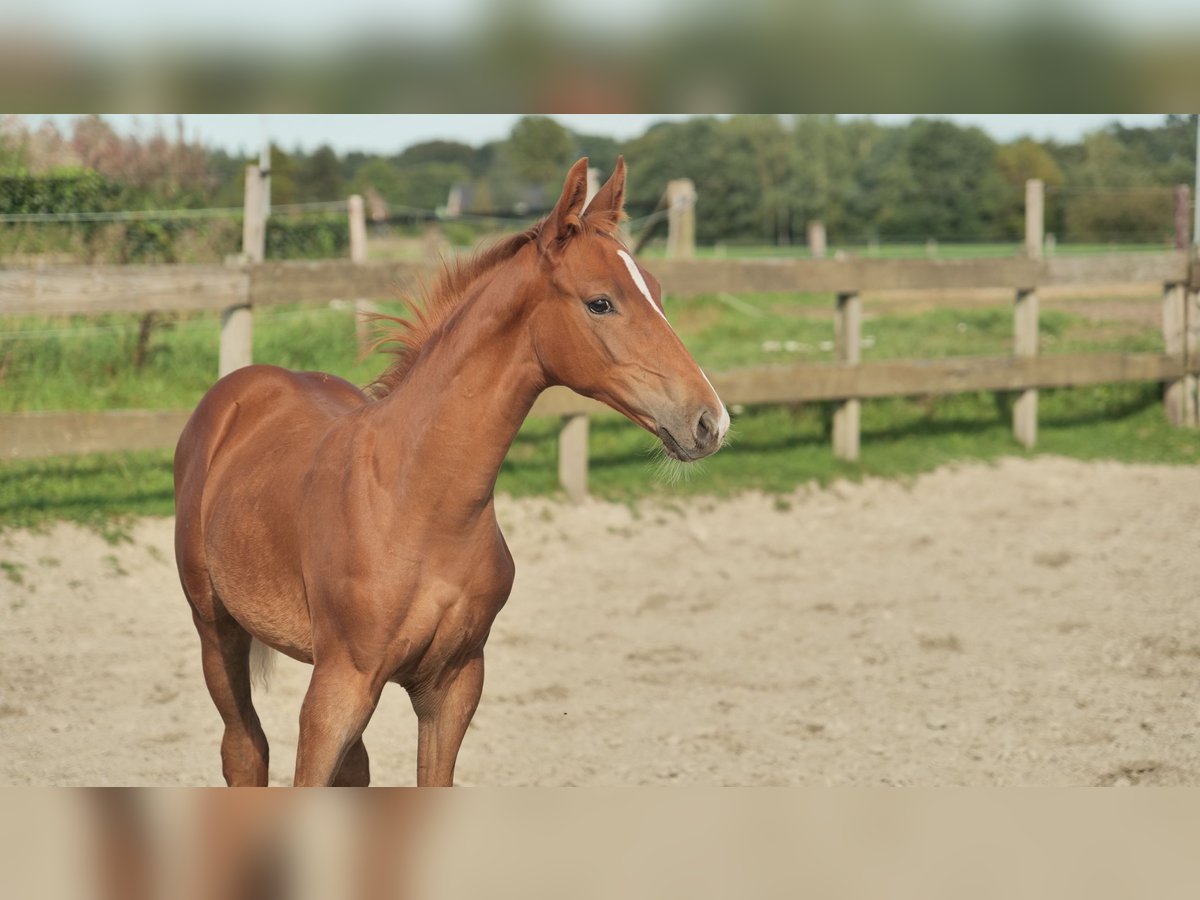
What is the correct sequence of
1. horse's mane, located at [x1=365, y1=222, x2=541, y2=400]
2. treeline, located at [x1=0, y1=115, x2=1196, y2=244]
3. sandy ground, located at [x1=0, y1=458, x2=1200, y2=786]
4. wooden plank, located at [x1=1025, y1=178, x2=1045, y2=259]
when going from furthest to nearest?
treeline, located at [x1=0, y1=115, x2=1196, y2=244] < wooden plank, located at [x1=1025, y1=178, x2=1045, y2=259] < sandy ground, located at [x1=0, y1=458, x2=1200, y2=786] < horse's mane, located at [x1=365, y1=222, x2=541, y2=400]

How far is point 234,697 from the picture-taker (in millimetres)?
3191

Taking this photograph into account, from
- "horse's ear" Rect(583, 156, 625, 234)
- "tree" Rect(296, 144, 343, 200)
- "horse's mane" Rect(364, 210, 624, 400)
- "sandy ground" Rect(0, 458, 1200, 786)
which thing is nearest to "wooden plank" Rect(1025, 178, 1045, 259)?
"sandy ground" Rect(0, 458, 1200, 786)

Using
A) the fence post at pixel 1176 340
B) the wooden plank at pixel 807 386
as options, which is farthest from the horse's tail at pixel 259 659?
the fence post at pixel 1176 340

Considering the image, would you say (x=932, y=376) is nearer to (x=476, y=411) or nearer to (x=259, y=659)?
(x=259, y=659)

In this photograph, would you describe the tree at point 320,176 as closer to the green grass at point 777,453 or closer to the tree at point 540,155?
the tree at point 540,155

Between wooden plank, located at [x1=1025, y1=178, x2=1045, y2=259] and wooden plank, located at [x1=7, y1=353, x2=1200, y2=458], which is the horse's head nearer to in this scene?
wooden plank, located at [x1=7, y1=353, x2=1200, y2=458]

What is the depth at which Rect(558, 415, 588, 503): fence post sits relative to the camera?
7.34 meters

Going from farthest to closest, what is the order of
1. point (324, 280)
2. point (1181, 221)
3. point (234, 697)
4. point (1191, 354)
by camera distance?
1. point (1181, 221)
2. point (1191, 354)
3. point (324, 280)
4. point (234, 697)

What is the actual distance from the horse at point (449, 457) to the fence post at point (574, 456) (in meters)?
4.61

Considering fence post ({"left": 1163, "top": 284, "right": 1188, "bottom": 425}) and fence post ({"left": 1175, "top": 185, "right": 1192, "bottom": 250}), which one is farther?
fence post ({"left": 1175, "top": 185, "right": 1192, "bottom": 250})

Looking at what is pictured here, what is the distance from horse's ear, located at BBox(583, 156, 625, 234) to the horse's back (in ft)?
2.72

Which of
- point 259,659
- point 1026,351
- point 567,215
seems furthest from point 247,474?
point 1026,351

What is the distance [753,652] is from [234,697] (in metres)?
2.80

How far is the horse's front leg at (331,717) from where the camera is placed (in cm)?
233
